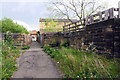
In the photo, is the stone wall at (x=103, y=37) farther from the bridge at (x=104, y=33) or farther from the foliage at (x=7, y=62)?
the foliage at (x=7, y=62)

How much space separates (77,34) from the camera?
679 centimetres

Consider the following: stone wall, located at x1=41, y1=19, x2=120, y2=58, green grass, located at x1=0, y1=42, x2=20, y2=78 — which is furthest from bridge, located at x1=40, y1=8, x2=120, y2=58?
green grass, located at x1=0, y1=42, x2=20, y2=78

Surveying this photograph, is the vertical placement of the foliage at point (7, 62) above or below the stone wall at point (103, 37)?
below

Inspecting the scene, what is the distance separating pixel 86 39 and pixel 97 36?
995 millimetres

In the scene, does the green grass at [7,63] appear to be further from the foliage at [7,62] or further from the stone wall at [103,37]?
the stone wall at [103,37]

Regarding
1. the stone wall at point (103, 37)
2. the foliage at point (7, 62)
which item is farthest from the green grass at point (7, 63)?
the stone wall at point (103, 37)

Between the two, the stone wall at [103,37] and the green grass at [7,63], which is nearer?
the green grass at [7,63]

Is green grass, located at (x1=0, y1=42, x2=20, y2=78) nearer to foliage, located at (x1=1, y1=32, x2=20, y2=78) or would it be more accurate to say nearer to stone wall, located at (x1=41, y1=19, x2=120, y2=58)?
foliage, located at (x1=1, y1=32, x2=20, y2=78)

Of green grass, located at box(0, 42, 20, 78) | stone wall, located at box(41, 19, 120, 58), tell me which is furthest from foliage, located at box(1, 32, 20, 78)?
stone wall, located at box(41, 19, 120, 58)

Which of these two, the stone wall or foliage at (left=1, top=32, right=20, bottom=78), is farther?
the stone wall

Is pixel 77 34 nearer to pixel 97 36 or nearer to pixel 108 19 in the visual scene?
pixel 97 36

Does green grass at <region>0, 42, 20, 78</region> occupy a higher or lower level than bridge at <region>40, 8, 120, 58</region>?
lower

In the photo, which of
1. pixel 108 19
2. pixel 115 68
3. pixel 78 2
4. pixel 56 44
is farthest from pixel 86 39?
pixel 78 2

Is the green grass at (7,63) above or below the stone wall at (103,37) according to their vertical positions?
below
